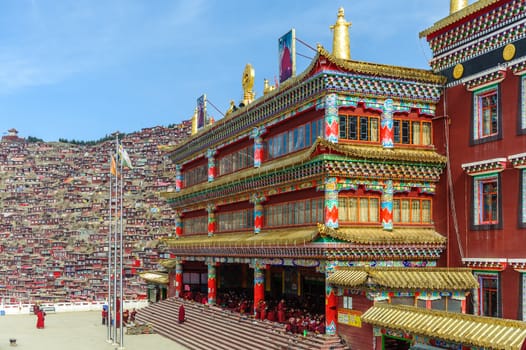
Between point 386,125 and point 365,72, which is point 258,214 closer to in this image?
point 386,125

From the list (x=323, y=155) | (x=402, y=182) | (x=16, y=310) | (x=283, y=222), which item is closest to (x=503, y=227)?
(x=402, y=182)

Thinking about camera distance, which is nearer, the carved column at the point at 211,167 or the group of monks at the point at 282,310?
the group of monks at the point at 282,310

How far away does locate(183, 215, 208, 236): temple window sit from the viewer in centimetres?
4598

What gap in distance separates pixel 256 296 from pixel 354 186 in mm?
9177

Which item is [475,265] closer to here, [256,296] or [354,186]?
[354,186]

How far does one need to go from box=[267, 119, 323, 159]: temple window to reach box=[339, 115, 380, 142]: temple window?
105 cm

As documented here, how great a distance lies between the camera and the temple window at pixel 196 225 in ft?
151

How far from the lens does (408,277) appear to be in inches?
1040

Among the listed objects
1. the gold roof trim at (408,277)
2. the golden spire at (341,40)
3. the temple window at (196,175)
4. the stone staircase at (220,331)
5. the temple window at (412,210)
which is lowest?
the stone staircase at (220,331)

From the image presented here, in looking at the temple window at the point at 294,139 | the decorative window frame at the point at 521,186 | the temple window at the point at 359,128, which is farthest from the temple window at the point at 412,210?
the decorative window frame at the point at 521,186

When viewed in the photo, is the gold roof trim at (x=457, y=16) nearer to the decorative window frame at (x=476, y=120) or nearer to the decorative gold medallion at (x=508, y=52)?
the decorative gold medallion at (x=508, y=52)

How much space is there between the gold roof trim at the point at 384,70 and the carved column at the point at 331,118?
1.44m

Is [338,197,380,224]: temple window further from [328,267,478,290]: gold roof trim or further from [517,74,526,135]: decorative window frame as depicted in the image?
[517,74,526,135]: decorative window frame

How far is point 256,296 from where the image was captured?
35250 millimetres
